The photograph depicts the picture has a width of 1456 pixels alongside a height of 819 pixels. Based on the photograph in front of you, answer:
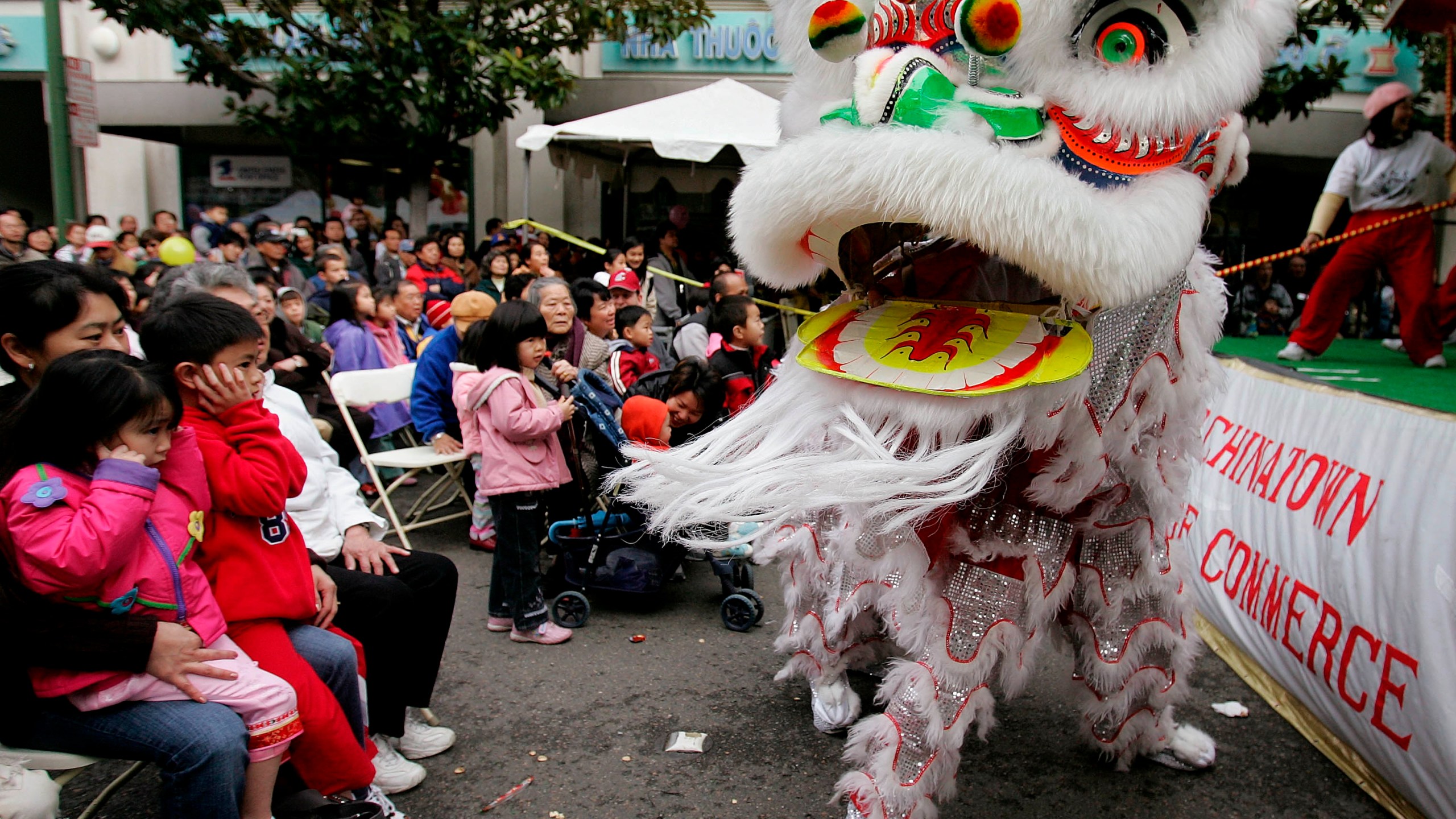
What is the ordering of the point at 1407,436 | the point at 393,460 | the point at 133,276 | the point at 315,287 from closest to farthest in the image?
1. the point at 1407,436
2. the point at 393,460
3. the point at 133,276
4. the point at 315,287

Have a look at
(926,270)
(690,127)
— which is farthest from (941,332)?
(690,127)

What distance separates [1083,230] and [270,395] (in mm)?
2339

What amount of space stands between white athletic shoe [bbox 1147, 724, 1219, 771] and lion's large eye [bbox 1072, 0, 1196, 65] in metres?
2.01

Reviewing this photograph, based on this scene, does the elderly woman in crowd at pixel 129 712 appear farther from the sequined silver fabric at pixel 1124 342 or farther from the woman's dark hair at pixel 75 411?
the sequined silver fabric at pixel 1124 342

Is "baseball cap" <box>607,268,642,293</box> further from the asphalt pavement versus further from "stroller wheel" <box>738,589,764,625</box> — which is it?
the asphalt pavement

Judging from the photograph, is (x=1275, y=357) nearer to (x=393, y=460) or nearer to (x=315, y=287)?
(x=393, y=460)

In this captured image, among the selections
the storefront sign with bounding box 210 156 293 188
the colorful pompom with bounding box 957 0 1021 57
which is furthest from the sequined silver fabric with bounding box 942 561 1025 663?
the storefront sign with bounding box 210 156 293 188

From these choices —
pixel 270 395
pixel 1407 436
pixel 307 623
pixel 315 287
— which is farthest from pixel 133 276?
pixel 1407 436

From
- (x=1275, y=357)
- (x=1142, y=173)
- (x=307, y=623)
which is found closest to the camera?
(x=1142, y=173)

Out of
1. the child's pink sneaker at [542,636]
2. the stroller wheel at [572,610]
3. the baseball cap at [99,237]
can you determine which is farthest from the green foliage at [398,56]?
the child's pink sneaker at [542,636]

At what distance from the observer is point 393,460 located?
471 centimetres

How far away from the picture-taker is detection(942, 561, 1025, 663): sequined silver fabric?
7.06ft

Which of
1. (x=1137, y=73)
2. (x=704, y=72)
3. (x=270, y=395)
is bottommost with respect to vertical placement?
(x=270, y=395)

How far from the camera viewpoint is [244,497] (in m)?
2.14
